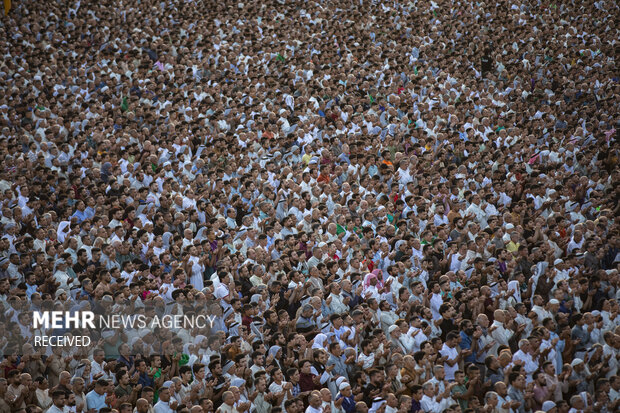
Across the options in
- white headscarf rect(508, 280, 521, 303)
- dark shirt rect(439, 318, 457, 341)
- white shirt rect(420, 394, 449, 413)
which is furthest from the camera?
white headscarf rect(508, 280, 521, 303)

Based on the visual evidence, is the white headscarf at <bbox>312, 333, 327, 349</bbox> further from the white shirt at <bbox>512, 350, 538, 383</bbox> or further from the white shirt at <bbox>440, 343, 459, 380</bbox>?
the white shirt at <bbox>512, 350, 538, 383</bbox>

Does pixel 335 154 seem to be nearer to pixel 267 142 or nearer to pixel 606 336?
pixel 267 142

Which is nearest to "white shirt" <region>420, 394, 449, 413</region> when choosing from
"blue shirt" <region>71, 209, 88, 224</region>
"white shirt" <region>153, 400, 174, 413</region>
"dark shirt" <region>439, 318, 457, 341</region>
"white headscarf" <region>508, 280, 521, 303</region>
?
"dark shirt" <region>439, 318, 457, 341</region>

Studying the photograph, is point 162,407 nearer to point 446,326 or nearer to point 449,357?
point 449,357

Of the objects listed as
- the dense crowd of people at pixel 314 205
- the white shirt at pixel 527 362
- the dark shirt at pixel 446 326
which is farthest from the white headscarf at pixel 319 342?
the white shirt at pixel 527 362

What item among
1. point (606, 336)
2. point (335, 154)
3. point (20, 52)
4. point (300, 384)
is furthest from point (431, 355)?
point (20, 52)

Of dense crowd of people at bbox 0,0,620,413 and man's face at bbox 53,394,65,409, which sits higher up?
dense crowd of people at bbox 0,0,620,413

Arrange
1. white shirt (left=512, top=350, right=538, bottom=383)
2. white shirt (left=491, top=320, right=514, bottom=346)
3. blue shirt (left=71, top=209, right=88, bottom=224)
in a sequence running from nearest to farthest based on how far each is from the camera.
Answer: white shirt (left=512, top=350, right=538, bottom=383), white shirt (left=491, top=320, right=514, bottom=346), blue shirt (left=71, top=209, right=88, bottom=224)
